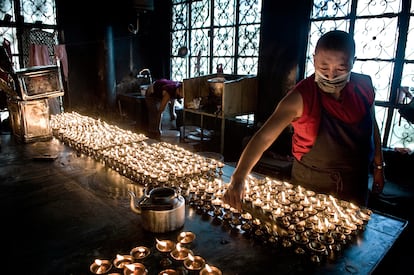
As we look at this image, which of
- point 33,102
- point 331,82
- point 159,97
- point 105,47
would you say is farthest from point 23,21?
point 331,82

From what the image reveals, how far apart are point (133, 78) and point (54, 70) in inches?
231

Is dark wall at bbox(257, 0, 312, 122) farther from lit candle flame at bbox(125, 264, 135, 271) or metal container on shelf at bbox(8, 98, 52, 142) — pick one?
lit candle flame at bbox(125, 264, 135, 271)

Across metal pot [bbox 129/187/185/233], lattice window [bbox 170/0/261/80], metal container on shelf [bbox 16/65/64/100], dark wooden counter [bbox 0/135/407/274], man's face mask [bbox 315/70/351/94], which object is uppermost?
lattice window [bbox 170/0/261/80]

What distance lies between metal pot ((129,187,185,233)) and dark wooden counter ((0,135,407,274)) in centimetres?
5

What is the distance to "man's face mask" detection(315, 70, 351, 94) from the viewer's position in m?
2.17

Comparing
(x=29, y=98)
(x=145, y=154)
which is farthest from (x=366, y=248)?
(x=29, y=98)

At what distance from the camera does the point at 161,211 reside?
1882 mm

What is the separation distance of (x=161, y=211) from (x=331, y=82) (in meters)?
1.38

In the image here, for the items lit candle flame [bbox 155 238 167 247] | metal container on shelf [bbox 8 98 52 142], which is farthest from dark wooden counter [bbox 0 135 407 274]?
metal container on shelf [bbox 8 98 52 142]

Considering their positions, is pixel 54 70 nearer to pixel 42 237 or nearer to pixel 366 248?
pixel 42 237

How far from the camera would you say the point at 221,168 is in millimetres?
2900

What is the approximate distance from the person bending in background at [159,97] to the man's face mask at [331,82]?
4971 mm

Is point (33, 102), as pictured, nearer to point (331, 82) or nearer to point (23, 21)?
point (331, 82)

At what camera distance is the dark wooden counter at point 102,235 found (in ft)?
5.36
